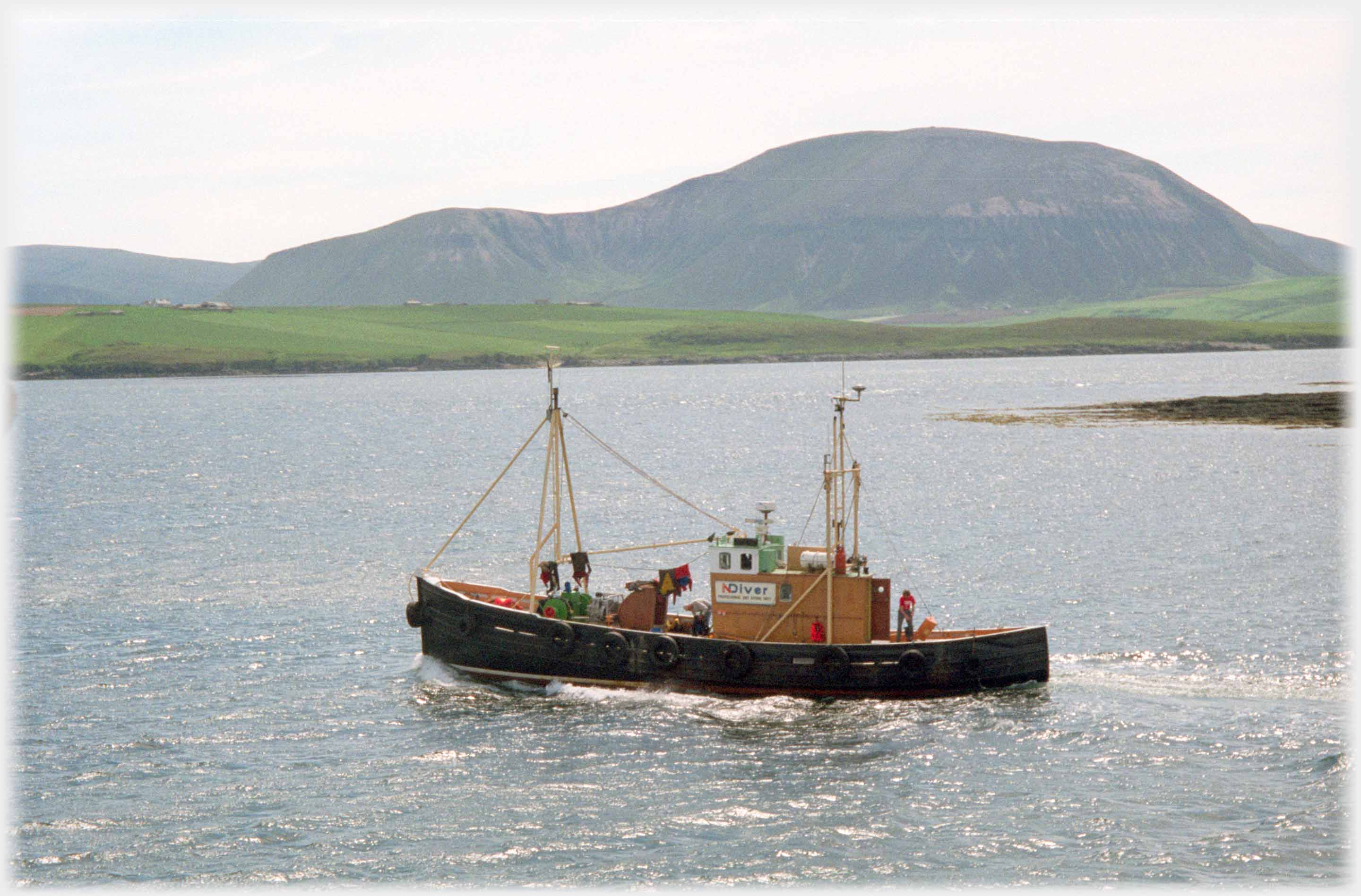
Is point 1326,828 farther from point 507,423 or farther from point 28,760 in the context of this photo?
point 507,423

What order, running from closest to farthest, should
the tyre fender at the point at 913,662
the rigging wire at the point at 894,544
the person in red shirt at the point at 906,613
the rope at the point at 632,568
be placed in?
the tyre fender at the point at 913,662 < the person in red shirt at the point at 906,613 < the rigging wire at the point at 894,544 < the rope at the point at 632,568

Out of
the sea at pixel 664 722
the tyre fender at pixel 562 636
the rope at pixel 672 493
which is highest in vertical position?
the rope at pixel 672 493

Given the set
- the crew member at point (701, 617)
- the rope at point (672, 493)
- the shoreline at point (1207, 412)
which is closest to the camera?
the crew member at point (701, 617)

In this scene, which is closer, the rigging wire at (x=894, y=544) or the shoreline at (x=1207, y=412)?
the rigging wire at (x=894, y=544)

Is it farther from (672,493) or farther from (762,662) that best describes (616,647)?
(672,493)

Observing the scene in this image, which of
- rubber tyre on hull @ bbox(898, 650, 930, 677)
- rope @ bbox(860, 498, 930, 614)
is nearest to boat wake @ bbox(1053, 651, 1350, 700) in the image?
rubber tyre on hull @ bbox(898, 650, 930, 677)

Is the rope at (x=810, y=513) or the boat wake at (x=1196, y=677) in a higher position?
the rope at (x=810, y=513)

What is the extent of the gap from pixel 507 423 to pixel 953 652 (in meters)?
115

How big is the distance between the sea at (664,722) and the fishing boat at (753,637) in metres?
0.70

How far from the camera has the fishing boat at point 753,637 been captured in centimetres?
3697

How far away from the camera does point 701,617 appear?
39.3m

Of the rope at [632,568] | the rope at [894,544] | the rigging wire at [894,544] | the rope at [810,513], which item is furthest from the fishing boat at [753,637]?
the rope at [810,513]

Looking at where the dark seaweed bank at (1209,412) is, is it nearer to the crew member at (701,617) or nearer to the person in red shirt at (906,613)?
the person in red shirt at (906,613)

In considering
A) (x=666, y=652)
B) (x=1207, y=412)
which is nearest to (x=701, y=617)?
(x=666, y=652)
